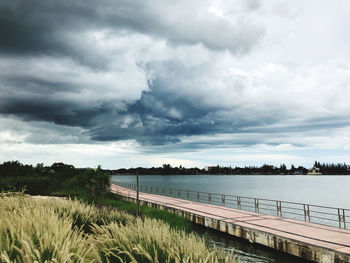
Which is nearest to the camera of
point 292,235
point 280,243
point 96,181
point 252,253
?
point 280,243

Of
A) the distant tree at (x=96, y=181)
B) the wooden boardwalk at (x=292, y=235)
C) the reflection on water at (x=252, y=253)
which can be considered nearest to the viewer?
the wooden boardwalk at (x=292, y=235)

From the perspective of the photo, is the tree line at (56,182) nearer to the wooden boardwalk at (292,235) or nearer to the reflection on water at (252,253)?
the wooden boardwalk at (292,235)

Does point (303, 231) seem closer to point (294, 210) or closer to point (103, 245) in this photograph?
point (103, 245)

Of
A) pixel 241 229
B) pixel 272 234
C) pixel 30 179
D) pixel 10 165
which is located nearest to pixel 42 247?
pixel 272 234

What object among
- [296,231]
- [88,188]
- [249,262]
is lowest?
[249,262]

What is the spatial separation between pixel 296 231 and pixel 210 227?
15.0ft

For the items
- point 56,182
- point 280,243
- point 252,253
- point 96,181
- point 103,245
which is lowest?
point 252,253

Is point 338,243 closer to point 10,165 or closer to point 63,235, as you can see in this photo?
point 63,235

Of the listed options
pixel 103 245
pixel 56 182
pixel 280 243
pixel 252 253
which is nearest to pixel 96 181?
pixel 252 253

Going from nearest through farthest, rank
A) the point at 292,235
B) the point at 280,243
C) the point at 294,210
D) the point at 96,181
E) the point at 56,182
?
1. the point at 280,243
2. the point at 292,235
3. the point at 96,181
4. the point at 56,182
5. the point at 294,210

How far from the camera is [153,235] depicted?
462 centimetres

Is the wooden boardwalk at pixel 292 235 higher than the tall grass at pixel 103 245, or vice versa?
the tall grass at pixel 103 245

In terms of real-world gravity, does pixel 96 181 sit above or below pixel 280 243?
above

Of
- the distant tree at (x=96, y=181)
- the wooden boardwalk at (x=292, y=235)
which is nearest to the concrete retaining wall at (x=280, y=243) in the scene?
the wooden boardwalk at (x=292, y=235)
